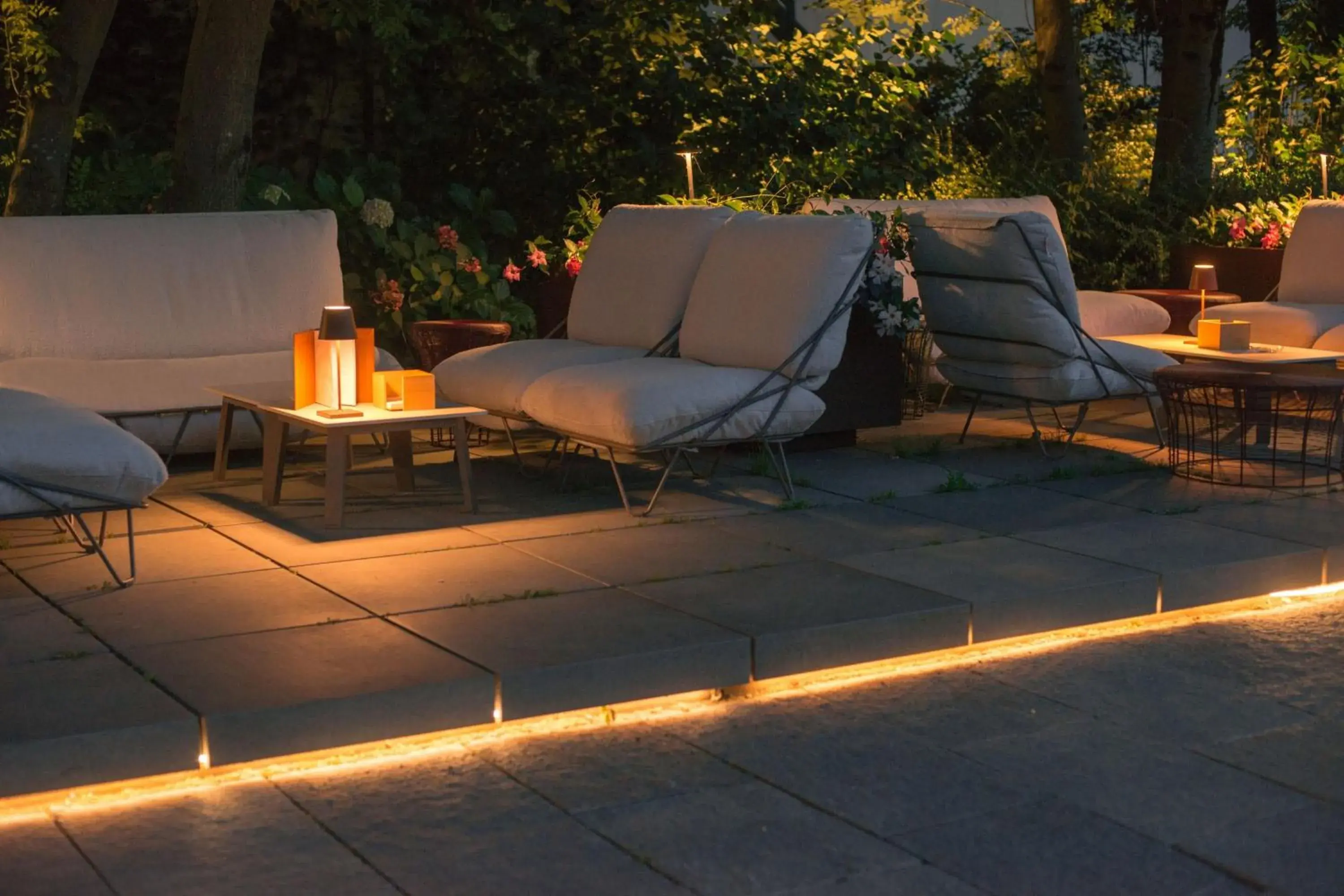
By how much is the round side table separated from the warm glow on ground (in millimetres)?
1324

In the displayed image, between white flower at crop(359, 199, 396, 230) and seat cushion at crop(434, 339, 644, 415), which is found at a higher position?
white flower at crop(359, 199, 396, 230)

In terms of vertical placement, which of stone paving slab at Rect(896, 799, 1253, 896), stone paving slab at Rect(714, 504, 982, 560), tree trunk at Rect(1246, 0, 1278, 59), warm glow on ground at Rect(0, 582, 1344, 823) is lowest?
warm glow on ground at Rect(0, 582, 1344, 823)

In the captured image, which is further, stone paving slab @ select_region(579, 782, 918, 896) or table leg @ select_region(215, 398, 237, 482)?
table leg @ select_region(215, 398, 237, 482)

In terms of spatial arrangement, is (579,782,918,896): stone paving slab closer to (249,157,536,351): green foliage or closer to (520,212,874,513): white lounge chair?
(520,212,874,513): white lounge chair

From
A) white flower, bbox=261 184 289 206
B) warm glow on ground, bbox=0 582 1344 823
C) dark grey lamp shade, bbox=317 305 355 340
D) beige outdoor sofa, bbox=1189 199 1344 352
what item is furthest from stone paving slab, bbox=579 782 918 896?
white flower, bbox=261 184 289 206

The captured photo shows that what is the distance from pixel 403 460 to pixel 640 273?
1331 mm

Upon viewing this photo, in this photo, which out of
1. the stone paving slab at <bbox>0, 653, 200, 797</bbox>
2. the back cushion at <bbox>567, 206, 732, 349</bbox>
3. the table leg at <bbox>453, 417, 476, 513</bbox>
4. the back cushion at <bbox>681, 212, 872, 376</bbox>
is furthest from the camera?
the back cushion at <bbox>567, 206, 732, 349</bbox>

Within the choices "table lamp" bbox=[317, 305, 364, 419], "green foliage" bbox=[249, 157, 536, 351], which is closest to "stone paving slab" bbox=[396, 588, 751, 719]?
"table lamp" bbox=[317, 305, 364, 419]

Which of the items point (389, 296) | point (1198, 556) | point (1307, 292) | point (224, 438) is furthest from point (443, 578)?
point (1307, 292)

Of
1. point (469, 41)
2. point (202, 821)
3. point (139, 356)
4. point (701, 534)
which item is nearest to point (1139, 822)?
point (202, 821)

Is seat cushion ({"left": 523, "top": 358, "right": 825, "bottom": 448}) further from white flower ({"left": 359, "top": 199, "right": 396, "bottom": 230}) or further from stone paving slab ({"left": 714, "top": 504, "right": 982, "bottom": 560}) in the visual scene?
white flower ({"left": 359, "top": 199, "right": 396, "bottom": 230})

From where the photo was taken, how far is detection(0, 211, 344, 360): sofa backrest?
23.2ft

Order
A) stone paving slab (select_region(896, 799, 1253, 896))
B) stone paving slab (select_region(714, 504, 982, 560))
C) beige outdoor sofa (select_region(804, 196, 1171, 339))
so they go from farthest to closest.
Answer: beige outdoor sofa (select_region(804, 196, 1171, 339))
stone paving slab (select_region(714, 504, 982, 560))
stone paving slab (select_region(896, 799, 1253, 896))

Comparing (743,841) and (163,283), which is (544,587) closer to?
(743,841)
